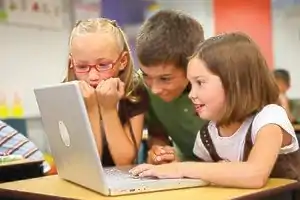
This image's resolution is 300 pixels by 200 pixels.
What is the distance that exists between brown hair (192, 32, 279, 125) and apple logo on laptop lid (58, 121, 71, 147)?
34 centimetres

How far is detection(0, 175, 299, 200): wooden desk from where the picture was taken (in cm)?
94

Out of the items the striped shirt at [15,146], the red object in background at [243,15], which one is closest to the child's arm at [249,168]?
the striped shirt at [15,146]

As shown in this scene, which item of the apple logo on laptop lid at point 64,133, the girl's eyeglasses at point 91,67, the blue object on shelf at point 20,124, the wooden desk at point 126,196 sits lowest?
the blue object on shelf at point 20,124

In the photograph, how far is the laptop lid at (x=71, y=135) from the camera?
97 centimetres

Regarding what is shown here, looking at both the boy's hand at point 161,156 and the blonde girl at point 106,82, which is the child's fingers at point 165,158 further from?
the blonde girl at point 106,82

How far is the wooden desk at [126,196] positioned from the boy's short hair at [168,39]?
1.71ft

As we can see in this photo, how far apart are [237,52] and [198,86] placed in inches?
4.5

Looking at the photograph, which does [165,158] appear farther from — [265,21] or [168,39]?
[265,21]

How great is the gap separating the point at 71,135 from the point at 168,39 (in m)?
0.62

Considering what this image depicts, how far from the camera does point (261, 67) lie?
4.02 feet

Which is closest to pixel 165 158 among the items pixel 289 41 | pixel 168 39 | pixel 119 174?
pixel 119 174

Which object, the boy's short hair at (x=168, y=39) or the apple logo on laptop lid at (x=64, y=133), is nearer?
the apple logo on laptop lid at (x=64, y=133)

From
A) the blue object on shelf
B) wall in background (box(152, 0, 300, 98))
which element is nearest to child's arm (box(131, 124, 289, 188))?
the blue object on shelf

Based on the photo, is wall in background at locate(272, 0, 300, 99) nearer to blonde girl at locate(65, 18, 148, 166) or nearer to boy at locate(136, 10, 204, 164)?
boy at locate(136, 10, 204, 164)
